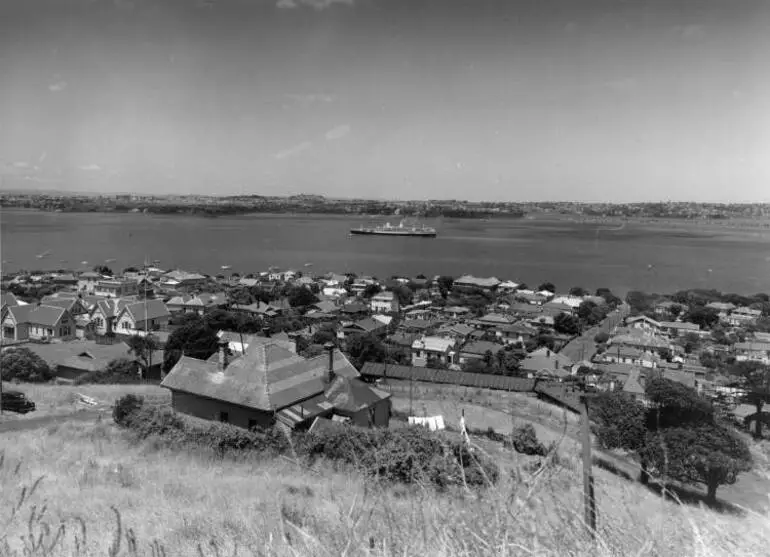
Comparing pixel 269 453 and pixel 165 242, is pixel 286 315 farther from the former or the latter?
pixel 165 242

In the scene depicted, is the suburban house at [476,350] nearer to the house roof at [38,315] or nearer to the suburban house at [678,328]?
the suburban house at [678,328]

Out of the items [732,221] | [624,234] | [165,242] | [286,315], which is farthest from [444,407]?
[732,221]

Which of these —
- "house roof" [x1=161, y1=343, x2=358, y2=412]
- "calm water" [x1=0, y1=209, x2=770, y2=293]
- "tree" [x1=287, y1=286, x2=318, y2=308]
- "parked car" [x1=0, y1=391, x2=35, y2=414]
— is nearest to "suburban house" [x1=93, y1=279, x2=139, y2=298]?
"tree" [x1=287, y1=286, x2=318, y2=308]

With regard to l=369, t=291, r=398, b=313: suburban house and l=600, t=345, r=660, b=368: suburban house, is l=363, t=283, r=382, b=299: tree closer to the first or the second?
l=369, t=291, r=398, b=313: suburban house

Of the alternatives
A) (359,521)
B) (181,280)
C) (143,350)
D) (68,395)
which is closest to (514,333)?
(143,350)

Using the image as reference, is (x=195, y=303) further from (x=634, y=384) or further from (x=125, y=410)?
(x=125, y=410)

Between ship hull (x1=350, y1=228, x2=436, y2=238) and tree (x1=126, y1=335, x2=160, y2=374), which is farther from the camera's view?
ship hull (x1=350, y1=228, x2=436, y2=238)
